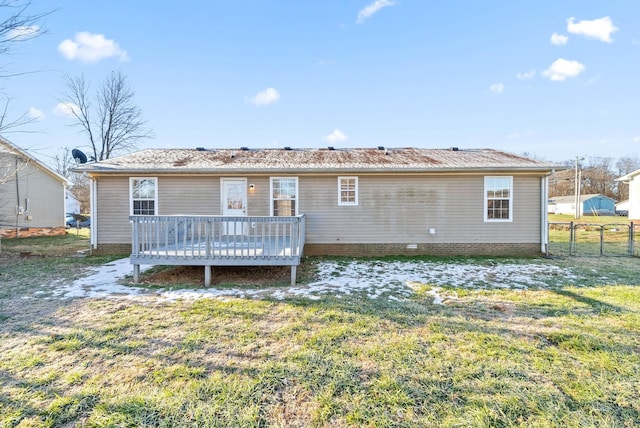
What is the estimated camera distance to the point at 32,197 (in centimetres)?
1395

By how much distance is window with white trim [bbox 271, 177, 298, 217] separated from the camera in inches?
340

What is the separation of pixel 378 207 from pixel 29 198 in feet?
57.3

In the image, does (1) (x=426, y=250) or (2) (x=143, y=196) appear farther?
(1) (x=426, y=250)

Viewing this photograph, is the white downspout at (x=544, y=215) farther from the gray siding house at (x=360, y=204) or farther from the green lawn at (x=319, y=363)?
the green lawn at (x=319, y=363)

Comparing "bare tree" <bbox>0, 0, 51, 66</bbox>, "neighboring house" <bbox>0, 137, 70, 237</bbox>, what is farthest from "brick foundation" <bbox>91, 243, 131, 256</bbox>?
"neighboring house" <bbox>0, 137, 70, 237</bbox>

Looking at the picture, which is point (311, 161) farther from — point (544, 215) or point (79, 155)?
point (79, 155)

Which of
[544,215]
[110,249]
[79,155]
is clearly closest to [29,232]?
[79,155]

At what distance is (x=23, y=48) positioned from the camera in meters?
6.78

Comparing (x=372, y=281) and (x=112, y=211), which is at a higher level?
(x=112, y=211)

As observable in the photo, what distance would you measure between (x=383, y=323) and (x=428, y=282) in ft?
8.27

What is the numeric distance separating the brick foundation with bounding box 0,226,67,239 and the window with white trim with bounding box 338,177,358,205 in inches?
639

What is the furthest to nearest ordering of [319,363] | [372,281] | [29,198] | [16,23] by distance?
1. [29,198]
2. [16,23]
3. [372,281]
4. [319,363]

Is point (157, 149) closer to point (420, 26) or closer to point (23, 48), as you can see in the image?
point (23, 48)

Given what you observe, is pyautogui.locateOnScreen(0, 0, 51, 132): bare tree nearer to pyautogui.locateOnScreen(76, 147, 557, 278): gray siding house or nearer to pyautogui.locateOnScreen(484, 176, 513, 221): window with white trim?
pyautogui.locateOnScreen(76, 147, 557, 278): gray siding house
